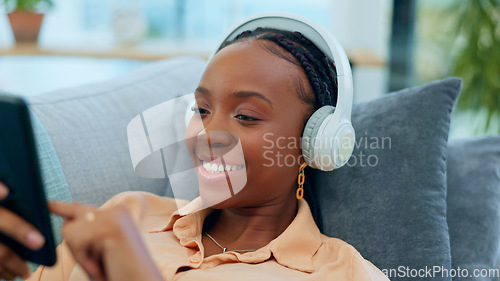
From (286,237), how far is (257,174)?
0.46ft

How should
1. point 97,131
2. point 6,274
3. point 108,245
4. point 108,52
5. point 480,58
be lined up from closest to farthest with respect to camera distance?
point 108,245 → point 6,274 → point 97,131 → point 480,58 → point 108,52

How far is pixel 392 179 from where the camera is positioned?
1.17 meters

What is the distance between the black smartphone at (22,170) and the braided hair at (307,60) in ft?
1.78

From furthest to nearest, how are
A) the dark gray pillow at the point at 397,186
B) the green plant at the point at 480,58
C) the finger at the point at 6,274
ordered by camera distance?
the green plant at the point at 480,58
the dark gray pillow at the point at 397,186
the finger at the point at 6,274

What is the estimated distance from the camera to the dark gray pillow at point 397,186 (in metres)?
1.12

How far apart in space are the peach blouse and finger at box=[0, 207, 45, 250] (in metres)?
0.33

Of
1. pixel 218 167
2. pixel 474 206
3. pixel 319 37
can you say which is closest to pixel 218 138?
pixel 218 167

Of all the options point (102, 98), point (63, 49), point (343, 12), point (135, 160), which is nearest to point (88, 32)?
point (63, 49)

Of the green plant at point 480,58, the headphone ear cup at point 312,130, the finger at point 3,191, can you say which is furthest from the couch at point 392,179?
the green plant at point 480,58

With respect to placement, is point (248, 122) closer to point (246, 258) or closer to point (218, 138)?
point (218, 138)

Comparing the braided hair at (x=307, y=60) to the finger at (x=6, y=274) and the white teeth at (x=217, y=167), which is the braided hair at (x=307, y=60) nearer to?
the white teeth at (x=217, y=167)

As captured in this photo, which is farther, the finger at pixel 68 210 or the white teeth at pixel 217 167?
the white teeth at pixel 217 167

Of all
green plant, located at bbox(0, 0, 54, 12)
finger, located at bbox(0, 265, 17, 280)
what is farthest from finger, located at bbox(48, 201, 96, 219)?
green plant, located at bbox(0, 0, 54, 12)

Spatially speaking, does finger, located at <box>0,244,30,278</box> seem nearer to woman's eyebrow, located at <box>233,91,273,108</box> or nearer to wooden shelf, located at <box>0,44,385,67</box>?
woman's eyebrow, located at <box>233,91,273,108</box>
